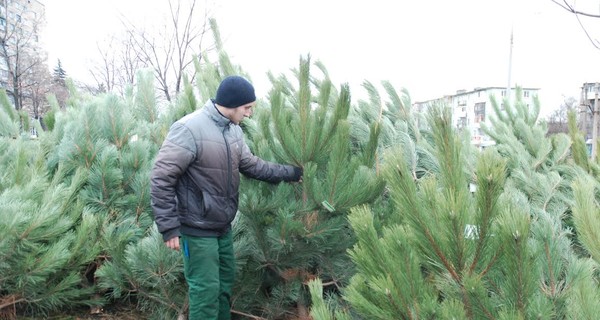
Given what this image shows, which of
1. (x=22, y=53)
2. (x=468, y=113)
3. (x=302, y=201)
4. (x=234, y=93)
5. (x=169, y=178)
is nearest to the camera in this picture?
(x=169, y=178)

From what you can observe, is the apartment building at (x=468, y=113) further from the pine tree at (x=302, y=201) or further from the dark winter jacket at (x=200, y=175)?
the dark winter jacket at (x=200, y=175)

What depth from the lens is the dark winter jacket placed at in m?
2.46

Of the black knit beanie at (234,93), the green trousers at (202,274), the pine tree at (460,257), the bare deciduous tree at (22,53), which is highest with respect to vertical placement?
the bare deciduous tree at (22,53)

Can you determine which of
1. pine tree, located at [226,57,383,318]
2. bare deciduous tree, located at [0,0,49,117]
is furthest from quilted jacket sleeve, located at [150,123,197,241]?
bare deciduous tree, located at [0,0,49,117]

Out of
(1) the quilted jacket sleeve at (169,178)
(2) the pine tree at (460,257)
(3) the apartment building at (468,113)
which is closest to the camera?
(2) the pine tree at (460,257)

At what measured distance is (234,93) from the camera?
2568mm

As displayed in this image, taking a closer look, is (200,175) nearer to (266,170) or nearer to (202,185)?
(202,185)

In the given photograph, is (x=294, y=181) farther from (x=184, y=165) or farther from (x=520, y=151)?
(x=520, y=151)

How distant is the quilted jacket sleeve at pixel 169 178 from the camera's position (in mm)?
2441

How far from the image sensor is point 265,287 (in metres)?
3.22

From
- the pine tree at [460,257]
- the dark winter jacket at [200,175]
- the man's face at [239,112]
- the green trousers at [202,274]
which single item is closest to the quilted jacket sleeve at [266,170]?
the dark winter jacket at [200,175]

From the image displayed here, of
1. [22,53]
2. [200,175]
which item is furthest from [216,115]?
[22,53]

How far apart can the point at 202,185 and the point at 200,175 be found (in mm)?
57

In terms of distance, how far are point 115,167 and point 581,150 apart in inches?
131
